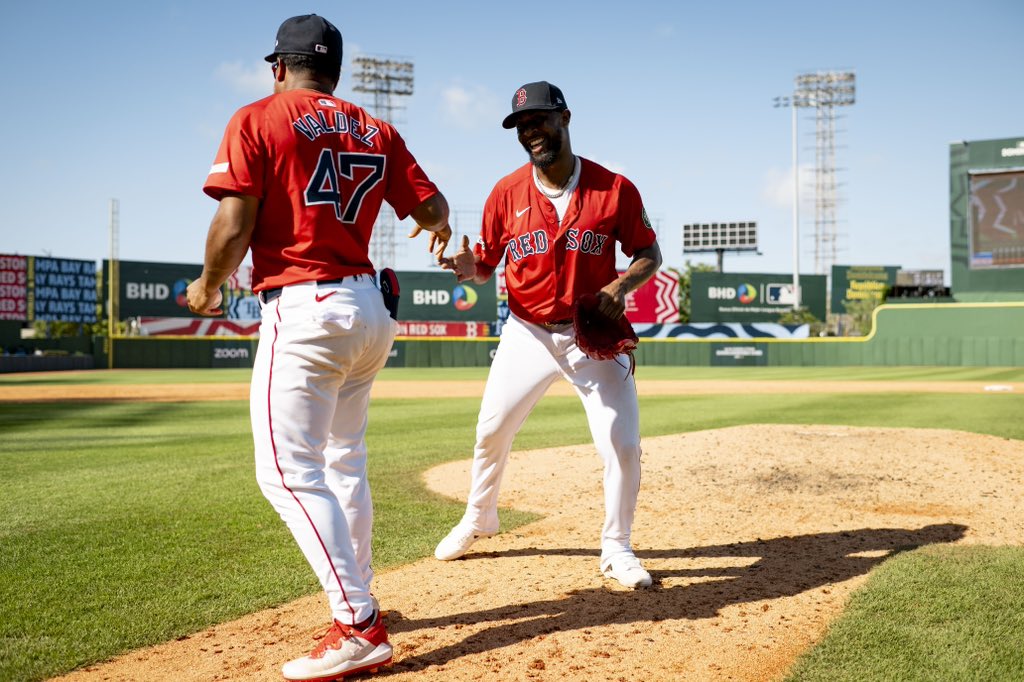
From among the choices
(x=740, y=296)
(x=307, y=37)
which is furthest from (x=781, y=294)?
(x=307, y=37)

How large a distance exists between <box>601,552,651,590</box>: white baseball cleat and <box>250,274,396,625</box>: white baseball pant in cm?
125

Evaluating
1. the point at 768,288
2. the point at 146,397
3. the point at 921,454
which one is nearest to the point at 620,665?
the point at 921,454

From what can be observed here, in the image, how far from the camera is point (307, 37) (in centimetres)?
259

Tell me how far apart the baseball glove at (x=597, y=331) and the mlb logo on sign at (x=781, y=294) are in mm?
39535

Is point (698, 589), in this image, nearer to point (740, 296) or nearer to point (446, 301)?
point (446, 301)

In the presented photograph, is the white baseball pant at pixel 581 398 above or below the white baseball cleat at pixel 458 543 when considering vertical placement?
above

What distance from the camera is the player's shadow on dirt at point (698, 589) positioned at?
9.52 ft

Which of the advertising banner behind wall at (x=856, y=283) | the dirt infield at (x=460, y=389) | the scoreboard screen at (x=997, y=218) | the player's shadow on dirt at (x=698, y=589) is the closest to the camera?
the player's shadow on dirt at (x=698, y=589)

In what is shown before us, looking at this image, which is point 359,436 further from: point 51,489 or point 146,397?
point 146,397

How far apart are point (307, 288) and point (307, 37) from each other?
79 centimetres

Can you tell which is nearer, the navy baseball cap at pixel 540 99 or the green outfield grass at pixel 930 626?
the green outfield grass at pixel 930 626

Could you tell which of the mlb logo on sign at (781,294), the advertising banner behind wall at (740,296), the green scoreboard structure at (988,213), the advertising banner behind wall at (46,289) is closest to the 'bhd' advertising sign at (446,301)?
the advertising banner behind wall at (740,296)

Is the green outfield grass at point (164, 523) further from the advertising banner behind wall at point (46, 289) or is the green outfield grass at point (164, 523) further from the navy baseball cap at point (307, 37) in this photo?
the advertising banner behind wall at point (46, 289)

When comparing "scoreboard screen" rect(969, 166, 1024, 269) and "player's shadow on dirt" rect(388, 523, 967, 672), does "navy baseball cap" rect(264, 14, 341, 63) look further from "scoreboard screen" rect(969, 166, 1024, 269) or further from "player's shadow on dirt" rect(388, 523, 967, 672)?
"scoreboard screen" rect(969, 166, 1024, 269)
